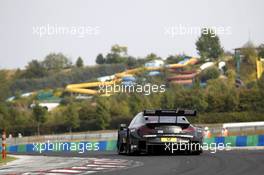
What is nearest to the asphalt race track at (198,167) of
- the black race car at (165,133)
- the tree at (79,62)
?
the black race car at (165,133)

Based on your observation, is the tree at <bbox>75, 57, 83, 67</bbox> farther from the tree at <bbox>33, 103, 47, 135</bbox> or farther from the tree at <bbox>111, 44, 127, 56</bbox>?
the tree at <bbox>33, 103, 47, 135</bbox>

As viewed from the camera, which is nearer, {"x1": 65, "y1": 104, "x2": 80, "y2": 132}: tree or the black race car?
the black race car

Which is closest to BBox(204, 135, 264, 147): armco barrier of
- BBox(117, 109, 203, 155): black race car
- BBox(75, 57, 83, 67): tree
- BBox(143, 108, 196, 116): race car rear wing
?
BBox(117, 109, 203, 155): black race car

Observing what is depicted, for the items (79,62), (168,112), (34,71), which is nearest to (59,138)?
(168,112)

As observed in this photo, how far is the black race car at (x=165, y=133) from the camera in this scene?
18844 millimetres

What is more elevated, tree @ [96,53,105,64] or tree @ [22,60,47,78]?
tree @ [96,53,105,64]

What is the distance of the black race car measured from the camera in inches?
742

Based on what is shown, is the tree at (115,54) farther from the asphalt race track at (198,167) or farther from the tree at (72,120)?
the asphalt race track at (198,167)

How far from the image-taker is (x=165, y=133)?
18828mm

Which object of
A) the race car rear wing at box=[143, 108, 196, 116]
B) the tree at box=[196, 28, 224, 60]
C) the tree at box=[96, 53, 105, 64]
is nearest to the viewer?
the race car rear wing at box=[143, 108, 196, 116]

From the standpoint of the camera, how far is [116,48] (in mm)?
185875

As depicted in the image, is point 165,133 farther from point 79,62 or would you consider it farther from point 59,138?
point 79,62

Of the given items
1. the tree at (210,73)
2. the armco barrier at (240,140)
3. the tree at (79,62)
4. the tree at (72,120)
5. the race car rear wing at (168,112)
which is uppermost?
the tree at (79,62)

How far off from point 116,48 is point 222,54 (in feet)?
195
